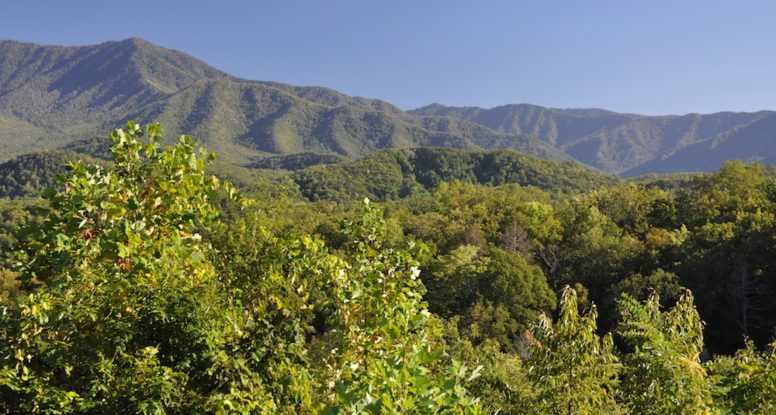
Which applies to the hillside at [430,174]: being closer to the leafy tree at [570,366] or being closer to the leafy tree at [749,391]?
the leafy tree at [749,391]

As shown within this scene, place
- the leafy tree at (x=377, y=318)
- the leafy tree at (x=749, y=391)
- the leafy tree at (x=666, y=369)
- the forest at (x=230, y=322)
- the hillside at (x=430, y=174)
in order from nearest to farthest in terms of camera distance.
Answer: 1. the leafy tree at (x=377, y=318)
2. the forest at (x=230, y=322)
3. the leafy tree at (x=666, y=369)
4. the leafy tree at (x=749, y=391)
5. the hillside at (x=430, y=174)

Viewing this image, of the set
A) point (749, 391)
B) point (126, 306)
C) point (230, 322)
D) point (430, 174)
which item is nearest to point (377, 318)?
point (230, 322)

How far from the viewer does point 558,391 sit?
8414mm

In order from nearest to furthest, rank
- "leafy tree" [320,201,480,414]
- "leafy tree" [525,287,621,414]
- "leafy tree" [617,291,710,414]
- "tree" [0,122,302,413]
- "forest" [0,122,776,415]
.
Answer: "leafy tree" [320,201,480,414] < "forest" [0,122,776,415] < "tree" [0,122,302,413] < "leafy tree" [617,291,710,414] < "leafy tree" [525,287,621,414]

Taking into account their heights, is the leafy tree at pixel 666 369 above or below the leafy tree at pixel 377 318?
below

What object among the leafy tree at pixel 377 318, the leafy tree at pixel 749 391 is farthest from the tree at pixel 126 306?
the leafy tree at pixel 749 391

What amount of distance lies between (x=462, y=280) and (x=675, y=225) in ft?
91.2

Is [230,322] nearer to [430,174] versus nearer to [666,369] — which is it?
[666,369]

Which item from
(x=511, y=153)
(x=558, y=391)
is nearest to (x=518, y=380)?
(x=558, y=391)

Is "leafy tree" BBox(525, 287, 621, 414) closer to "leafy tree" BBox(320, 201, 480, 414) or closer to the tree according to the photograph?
"leafy tree" BBox(320, 201, 480, 414)

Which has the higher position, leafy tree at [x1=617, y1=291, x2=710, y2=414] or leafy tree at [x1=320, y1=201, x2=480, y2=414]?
leafy tree at [x1=320, y1=201, x2=480, y2=414]

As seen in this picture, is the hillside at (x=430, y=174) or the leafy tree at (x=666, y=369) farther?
the hillside at (x=430, y=174)

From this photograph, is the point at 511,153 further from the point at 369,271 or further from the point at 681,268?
the point at 369,271

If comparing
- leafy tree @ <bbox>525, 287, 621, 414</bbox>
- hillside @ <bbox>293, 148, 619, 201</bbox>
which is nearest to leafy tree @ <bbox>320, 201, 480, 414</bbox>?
leafy tree @ <bbox>525, 287, 621, 414</bbox>
